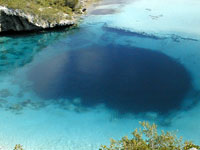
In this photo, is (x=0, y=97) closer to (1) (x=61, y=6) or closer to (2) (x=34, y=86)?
(2) (x=34, y=86)

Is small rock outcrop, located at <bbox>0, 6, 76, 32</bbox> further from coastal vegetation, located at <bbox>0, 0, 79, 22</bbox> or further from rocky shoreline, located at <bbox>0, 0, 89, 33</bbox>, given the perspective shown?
coastal vegetation, located at <bbox>0, 0, 79, 22</bbox>

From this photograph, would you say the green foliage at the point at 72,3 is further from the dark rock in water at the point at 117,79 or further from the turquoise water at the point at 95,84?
the dark rock in water at the point at 117,79

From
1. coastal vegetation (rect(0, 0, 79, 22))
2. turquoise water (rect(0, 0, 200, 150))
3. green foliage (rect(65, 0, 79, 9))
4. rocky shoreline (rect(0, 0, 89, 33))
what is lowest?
turquoise water (rect(0, 0, 200, 150))

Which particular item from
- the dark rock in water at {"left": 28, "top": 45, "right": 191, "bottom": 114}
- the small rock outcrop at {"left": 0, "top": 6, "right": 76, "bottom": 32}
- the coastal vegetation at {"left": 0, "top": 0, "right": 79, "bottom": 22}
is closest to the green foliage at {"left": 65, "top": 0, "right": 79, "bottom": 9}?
the coastal vegetation at {"left": 0, "top": 0, "right": 79, "bottom": 22}

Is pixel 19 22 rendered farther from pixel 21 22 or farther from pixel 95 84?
pixel 95 84

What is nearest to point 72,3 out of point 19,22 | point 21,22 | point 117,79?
point 21,22

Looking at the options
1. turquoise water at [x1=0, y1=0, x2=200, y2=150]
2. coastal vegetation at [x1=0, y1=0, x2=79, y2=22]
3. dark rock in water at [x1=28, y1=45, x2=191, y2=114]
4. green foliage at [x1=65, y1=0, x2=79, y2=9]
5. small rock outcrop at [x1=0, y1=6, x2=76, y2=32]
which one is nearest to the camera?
turquoise water at [x1=0, y1=0, x2=200, y2=150]

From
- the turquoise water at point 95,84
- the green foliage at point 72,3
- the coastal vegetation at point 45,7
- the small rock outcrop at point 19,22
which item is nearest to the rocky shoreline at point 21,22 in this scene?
the small rock outcrop at point 19,22

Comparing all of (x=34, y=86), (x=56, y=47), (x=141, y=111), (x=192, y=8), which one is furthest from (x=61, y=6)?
(x=141, y=111)

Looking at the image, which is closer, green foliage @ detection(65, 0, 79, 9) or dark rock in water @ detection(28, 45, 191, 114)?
dark rock in water @ detection(28, 45, 191, 114)
